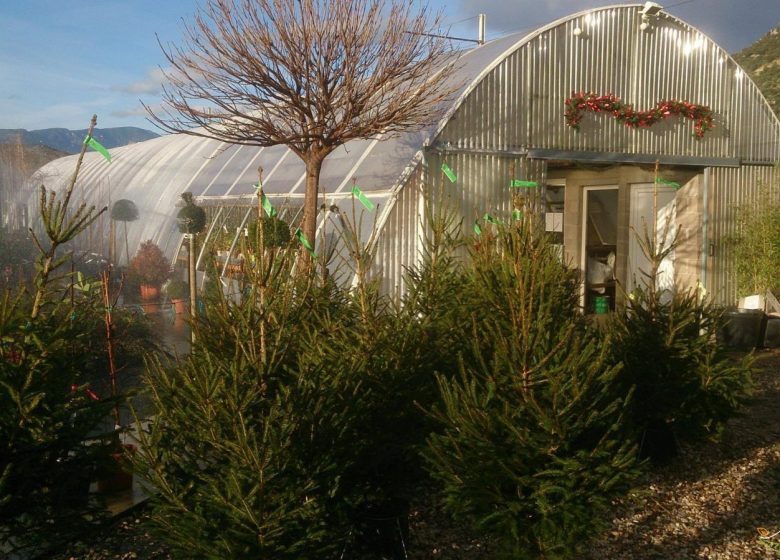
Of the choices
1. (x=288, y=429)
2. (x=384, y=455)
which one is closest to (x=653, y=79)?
(x=384, y=455)

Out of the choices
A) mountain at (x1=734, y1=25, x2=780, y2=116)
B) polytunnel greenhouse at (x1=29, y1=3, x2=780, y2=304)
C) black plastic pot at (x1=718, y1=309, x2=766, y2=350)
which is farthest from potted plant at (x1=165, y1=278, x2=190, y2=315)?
mountain at (x1=734, y1=25, x2=780, y2=116)

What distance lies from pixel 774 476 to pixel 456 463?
159 inches

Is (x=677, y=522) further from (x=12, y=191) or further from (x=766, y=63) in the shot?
(x=766, y=63)

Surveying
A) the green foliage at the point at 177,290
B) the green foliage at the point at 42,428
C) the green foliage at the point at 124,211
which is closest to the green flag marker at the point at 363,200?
the green foliage at the point at 177,290

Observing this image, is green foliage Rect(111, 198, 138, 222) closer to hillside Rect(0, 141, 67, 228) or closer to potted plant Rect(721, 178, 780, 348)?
hillside Rect(0, 141, 67, 228)

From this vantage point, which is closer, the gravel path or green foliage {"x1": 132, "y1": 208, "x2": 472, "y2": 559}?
green foliage {"x1": 132, "y1": 208, "x2": 472, "y2": 559}

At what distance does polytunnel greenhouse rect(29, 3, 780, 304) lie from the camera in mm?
10797

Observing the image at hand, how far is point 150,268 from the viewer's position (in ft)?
40.9

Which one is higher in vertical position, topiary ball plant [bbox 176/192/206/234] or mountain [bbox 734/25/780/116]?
mountain [bbox 734/25/780/116]

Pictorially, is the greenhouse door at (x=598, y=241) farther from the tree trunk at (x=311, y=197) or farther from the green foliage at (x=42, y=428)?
the green foliage at (x=42, y=428)

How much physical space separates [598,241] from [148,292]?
29.7 feet

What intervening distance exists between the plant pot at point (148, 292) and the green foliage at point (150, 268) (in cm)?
13

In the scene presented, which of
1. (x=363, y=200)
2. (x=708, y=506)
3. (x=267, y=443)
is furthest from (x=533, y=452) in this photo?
(x=363, y=200)

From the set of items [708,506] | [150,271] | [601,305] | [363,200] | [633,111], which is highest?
[633,111]
